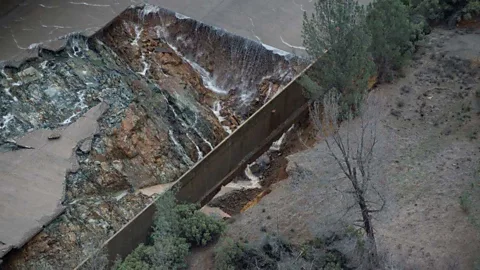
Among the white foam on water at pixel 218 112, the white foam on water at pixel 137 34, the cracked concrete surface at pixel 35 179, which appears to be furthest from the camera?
the white foam on water at pixel 137 34

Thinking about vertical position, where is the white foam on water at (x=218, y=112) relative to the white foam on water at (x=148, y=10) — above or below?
below

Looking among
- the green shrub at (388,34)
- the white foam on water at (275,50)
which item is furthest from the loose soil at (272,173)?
the green shrub at (388,34)

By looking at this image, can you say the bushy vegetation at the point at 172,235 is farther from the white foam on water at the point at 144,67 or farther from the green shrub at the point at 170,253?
the white foam on water at the point at 144,67

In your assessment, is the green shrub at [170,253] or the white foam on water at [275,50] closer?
the green shrub at [170,253]

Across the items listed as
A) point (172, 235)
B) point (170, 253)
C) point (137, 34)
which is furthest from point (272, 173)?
point (137, 34)

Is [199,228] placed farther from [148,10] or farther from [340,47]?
[148,10]

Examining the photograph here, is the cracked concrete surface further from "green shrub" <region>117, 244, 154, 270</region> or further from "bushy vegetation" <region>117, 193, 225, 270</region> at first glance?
"bushy vegetation" <region>117, 193, 225, 270</region>

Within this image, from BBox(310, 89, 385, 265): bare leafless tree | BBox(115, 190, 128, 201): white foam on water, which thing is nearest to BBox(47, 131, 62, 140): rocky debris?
BBox(115, 190, 128, 201): white foam on water
